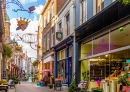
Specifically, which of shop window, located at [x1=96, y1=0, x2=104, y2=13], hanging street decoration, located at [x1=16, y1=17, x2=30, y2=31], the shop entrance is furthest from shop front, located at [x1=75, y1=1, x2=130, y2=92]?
hanging street decoration, located at [x1=16, y1=17, x2=30, y2=31]

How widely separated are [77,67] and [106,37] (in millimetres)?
5523

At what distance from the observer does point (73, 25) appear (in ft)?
63.0

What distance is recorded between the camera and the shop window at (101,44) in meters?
13.2

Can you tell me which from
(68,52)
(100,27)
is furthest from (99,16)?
(68,52)

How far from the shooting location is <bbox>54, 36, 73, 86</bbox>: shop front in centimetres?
2097

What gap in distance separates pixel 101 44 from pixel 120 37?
2.66 m

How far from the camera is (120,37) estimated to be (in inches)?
452

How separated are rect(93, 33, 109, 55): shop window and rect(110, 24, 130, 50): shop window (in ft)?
2.36

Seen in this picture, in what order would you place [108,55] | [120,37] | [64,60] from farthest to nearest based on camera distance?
[64,60]
[108,55]
[120,37]

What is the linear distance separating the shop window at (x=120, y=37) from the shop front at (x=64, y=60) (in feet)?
24.1

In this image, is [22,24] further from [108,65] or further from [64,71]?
[64,71]

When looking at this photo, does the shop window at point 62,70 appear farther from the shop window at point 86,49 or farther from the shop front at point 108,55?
the shop front at point 108,55

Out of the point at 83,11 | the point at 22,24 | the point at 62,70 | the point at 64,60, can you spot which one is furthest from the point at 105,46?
the point at 62,70

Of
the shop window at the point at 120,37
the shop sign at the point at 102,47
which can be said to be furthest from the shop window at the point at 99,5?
the shop window at the point at 120,37
